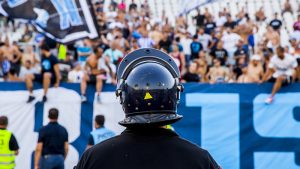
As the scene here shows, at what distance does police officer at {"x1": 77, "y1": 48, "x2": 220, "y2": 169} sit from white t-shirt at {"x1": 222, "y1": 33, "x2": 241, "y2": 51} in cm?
1434

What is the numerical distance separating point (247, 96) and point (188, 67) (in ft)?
9.24

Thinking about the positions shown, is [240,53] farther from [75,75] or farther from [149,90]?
[149,90]

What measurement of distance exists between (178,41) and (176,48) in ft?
6.09

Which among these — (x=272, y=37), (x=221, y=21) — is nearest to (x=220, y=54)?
(x=272, y=37)

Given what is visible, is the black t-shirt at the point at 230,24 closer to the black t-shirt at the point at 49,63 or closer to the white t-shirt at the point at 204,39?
the white t-shirt at the point at 204,39

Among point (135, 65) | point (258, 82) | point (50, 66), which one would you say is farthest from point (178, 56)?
point (135, 65)

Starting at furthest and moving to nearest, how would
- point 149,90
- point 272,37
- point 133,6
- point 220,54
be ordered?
point 133,6 → point 272,37 → point 220,54 → point 149,90

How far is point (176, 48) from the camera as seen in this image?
15.4 metres

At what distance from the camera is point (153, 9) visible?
22.4 m

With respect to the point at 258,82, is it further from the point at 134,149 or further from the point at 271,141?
the point at 134,149

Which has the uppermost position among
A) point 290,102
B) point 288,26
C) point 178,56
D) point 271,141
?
point 288,26

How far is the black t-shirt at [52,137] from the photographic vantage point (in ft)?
33.6

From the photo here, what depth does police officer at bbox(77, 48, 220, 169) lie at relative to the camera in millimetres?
2502

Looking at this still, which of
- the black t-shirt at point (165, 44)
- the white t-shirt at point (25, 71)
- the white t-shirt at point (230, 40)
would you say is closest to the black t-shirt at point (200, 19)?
the white t-shirt at point (230, 40)
